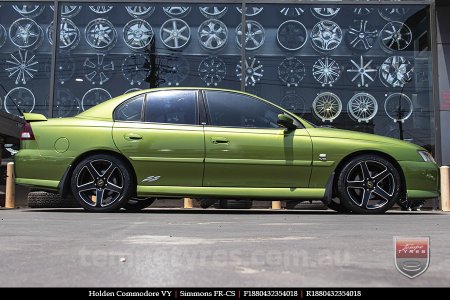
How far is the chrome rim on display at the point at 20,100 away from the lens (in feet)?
35.4

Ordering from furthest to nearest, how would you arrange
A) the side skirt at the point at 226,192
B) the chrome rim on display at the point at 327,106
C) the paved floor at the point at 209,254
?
the chrome rim on display at the point at 327,106
the side skirt at the point at 226,192
the paved floor at the point at 209,254

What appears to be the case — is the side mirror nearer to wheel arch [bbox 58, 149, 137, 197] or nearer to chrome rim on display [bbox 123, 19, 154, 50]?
wheel arch [bbox 58, 149, 137, 197]

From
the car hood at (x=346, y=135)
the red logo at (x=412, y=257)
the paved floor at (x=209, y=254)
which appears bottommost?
the paved floor at (x=209, y=254)

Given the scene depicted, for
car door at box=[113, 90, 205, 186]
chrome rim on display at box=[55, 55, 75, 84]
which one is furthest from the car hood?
chrome rim on display at box=[55, 55, 75, 84]

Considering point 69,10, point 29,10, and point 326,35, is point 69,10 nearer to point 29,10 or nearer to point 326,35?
point 29,10

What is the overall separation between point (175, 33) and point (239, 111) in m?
5.40

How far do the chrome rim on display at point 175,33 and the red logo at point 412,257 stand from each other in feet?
27.9

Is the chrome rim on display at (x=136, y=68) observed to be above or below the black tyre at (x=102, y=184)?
above

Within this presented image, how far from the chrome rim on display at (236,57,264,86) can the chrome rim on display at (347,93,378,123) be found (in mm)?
1860

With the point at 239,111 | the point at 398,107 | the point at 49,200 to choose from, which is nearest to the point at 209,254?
the point at 239,111

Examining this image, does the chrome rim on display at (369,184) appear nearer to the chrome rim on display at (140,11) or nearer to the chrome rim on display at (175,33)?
the chrome rim on display at (175,33)

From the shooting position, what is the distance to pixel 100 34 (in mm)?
11289

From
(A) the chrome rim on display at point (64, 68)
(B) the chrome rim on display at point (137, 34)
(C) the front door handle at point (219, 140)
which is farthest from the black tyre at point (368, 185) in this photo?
Result: (A) the chrome rim on display at point (64, 68)

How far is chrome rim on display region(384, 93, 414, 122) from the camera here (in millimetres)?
10727
